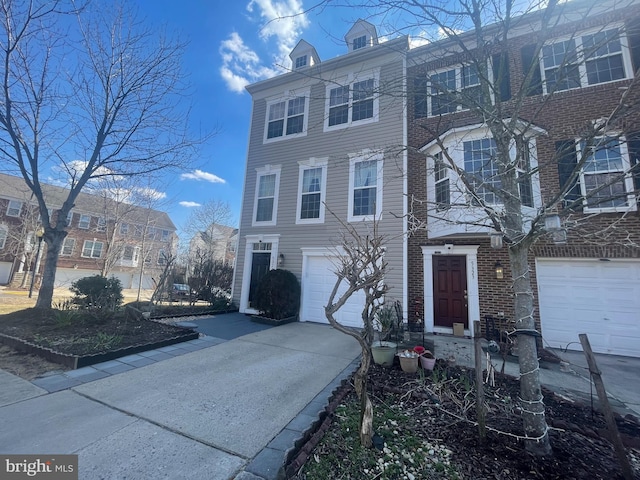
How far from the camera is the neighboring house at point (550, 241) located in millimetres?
6289

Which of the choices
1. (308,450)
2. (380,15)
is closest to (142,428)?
(308,450)

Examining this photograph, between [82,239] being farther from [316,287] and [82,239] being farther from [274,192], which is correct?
[316,287]

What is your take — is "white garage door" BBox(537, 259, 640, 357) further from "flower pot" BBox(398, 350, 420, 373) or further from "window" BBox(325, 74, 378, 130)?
"window" BBox(325, 74, 378, 130)

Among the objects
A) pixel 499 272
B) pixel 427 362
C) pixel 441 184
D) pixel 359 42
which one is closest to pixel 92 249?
pixel 359 42

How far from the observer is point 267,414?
3.12m

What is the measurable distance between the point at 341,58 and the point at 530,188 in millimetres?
7600

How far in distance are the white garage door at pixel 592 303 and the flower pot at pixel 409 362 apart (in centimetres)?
453

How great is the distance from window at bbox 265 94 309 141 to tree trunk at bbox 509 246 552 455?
9.25m

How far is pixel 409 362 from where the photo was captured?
4.42 meters

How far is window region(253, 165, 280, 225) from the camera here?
410 inches

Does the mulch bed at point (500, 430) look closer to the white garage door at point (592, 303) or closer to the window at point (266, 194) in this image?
the white garage door at point (592, 303)

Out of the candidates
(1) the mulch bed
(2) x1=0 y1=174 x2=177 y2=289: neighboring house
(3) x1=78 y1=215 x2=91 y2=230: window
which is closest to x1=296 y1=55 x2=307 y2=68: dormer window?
(1) the mulch bed

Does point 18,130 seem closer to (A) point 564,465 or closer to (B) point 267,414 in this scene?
(B) point 267,414

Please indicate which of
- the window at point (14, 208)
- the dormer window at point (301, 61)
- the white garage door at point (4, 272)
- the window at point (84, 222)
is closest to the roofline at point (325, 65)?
the dormer window at point (301, 61)
